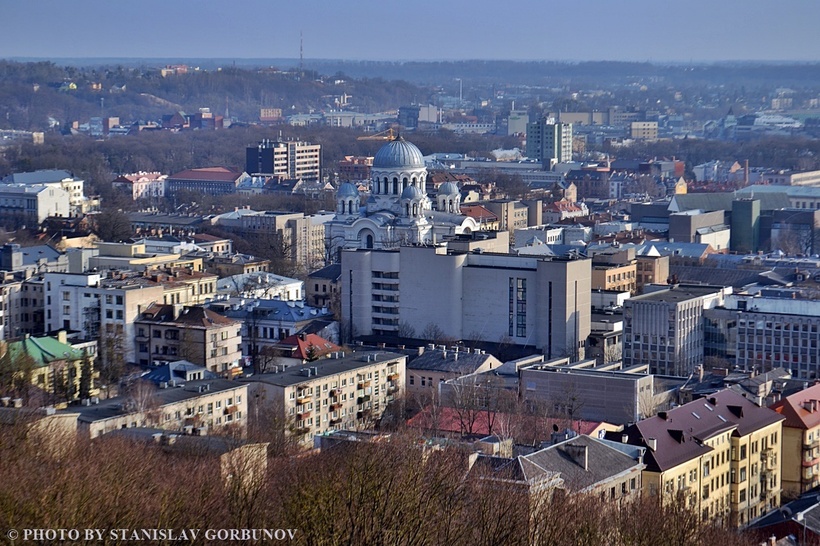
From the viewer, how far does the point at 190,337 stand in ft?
98.1

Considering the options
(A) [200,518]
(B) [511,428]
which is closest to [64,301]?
(B) [511,428]

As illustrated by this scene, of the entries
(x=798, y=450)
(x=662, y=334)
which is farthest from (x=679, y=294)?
(x=798, y=450)

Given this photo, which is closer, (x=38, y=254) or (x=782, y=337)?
(x=782, y=337)

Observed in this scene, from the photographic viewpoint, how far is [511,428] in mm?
22109

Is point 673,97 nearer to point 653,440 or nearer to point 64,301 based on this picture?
point 64,301

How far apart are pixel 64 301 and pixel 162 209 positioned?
105 ft

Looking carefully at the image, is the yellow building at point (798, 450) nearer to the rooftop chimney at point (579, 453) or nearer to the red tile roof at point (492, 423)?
the red tile roof at point (492, 423)

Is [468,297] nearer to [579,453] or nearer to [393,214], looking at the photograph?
[393,214]

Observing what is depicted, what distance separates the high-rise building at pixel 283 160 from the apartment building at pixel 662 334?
47939 mm

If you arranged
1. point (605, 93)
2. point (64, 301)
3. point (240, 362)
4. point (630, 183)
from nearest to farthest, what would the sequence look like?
point (240, 362) < point (64, 301) < point (630, 183) < point (605, 93)

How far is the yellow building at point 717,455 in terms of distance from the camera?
775 inches

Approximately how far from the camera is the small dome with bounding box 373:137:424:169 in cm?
4506

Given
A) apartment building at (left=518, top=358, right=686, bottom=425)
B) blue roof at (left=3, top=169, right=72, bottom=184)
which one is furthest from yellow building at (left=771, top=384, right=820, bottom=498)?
blue roof at (left=3, top=169, right=72, bottom=184)

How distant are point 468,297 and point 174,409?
11513 millimetres
